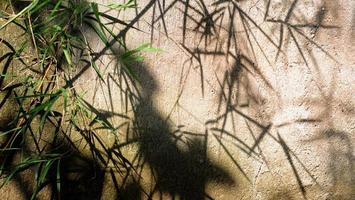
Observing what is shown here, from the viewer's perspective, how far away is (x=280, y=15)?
5.64 ft

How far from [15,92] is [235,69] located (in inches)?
31.2

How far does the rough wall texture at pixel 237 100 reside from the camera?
1725mm

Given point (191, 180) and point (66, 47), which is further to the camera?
→ point (191, 180)

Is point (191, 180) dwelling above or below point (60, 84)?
below

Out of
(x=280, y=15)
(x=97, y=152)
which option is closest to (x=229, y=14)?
(x=280, y=15)

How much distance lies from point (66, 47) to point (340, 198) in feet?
3.74

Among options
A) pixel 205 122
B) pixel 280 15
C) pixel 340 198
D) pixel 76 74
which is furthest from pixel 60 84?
pixel 340 198

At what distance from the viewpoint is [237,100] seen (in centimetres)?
178

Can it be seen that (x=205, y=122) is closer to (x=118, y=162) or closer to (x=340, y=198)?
(x=118, y=162)

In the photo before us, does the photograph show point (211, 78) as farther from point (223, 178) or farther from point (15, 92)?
point (15, 92)

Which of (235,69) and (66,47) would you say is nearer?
(66,47)

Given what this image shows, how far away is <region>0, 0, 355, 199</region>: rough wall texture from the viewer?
5.66ft

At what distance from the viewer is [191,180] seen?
72.0 inches

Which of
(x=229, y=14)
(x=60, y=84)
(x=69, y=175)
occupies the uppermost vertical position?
(x=229, y=14)
